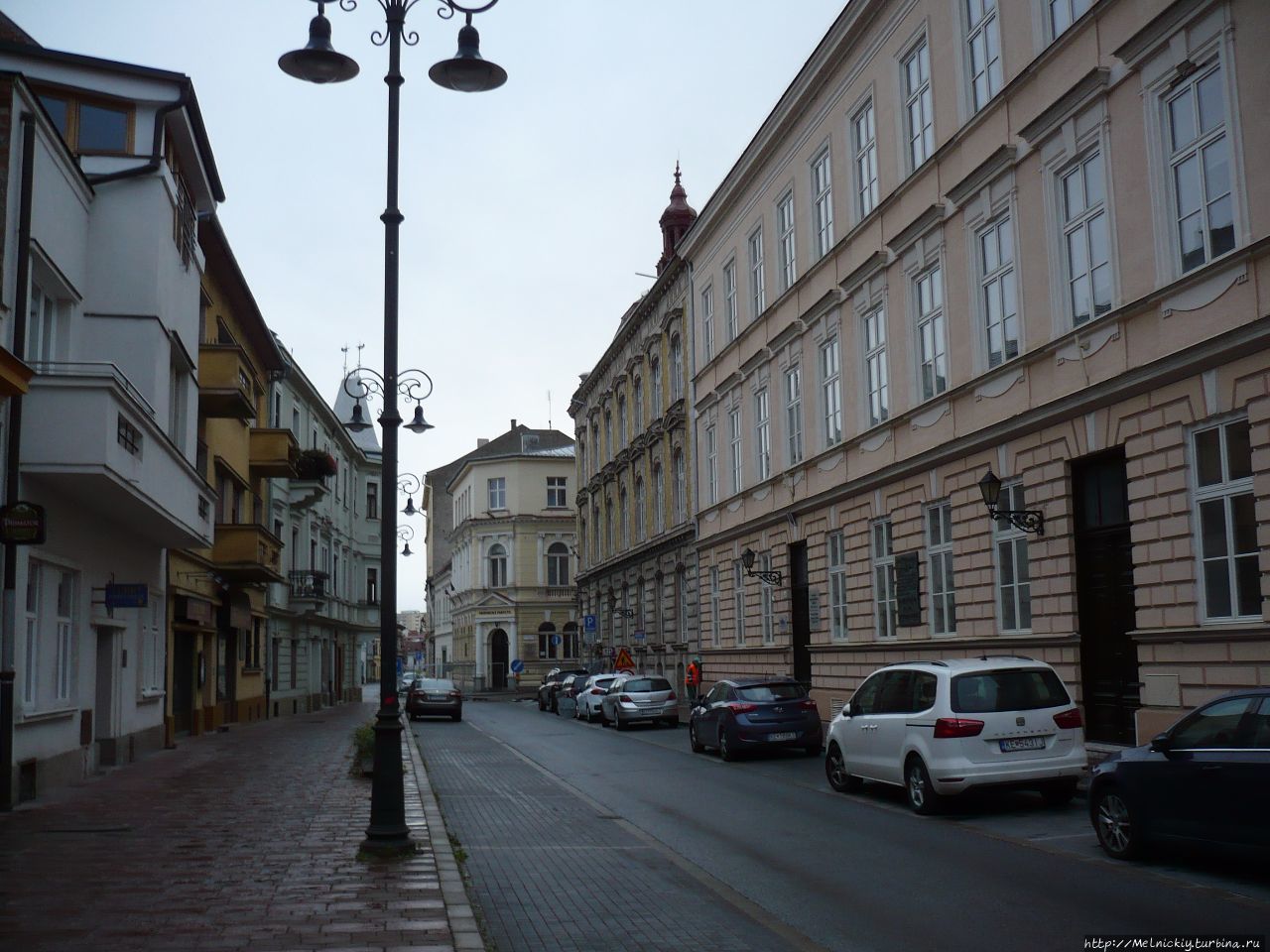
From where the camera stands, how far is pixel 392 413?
11.8 metres

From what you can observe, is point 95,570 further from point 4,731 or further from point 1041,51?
point 1041,51

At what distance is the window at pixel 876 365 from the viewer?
24344mm

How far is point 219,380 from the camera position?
87.5 ft

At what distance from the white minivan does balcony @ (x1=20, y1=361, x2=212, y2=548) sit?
10.0 meters

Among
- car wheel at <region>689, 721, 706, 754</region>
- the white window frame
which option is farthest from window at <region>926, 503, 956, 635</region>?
car wheel at <region>689, 721, 706, 754</region>

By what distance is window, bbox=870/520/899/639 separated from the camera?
2394 cm

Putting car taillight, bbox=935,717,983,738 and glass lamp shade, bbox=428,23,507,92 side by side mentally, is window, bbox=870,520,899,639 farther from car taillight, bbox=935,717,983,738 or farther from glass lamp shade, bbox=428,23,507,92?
glass lamp shade, bbox=428,23,507,92

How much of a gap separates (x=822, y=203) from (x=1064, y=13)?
10.1 metres

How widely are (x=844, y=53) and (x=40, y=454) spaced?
17991mm

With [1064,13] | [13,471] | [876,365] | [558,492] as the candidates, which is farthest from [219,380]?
[558,492]

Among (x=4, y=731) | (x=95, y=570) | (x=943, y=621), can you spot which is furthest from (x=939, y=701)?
(x=95, y=570)

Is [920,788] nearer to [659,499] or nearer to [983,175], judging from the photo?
[983,175]

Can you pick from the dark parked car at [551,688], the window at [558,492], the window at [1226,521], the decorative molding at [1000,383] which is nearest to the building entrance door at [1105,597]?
the window at [1226,521]

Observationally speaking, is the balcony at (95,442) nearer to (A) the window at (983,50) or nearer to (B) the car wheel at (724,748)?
(B) the car wheel at (724,748)
